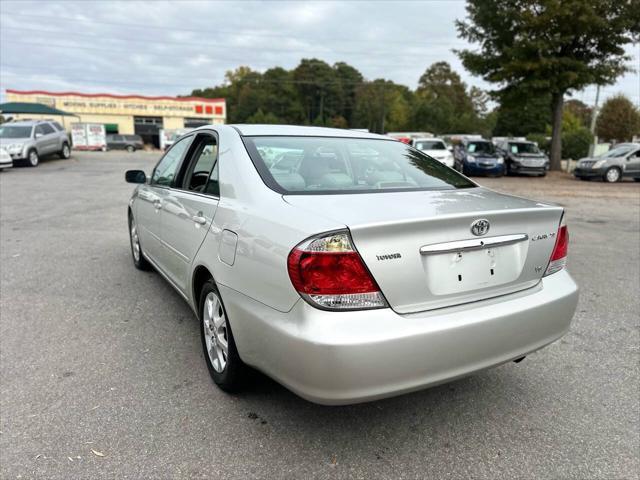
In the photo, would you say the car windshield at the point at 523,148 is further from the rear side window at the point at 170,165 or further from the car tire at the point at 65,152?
the car tire at the point at 65,152

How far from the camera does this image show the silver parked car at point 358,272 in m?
2.01

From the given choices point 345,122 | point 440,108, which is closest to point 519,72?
point 440,108

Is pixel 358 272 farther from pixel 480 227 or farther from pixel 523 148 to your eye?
pixel 523 148

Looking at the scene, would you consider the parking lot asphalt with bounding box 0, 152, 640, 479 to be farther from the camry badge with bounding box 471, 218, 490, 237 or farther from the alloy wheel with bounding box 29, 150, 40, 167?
the alloy wheel with bounding box 29, 150, 40, 167

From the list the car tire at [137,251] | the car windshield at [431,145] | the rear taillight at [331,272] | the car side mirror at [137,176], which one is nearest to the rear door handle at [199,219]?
the rear taillight at [331,272]

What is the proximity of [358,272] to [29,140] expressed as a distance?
2080 cm

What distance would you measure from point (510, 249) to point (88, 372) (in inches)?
105

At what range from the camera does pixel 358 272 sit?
2012mm

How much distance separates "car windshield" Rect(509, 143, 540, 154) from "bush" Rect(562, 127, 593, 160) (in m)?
15.1

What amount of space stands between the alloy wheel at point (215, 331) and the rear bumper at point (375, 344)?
376 millimetres

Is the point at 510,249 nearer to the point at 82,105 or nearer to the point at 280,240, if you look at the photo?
the point at 280,240

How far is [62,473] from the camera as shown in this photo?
7.09 ft

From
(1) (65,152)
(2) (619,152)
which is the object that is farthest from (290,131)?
(1) (65,152)

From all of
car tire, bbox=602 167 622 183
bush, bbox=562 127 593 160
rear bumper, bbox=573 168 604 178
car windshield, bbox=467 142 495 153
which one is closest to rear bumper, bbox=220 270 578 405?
rear bumper, bbox=573 168 604 178
